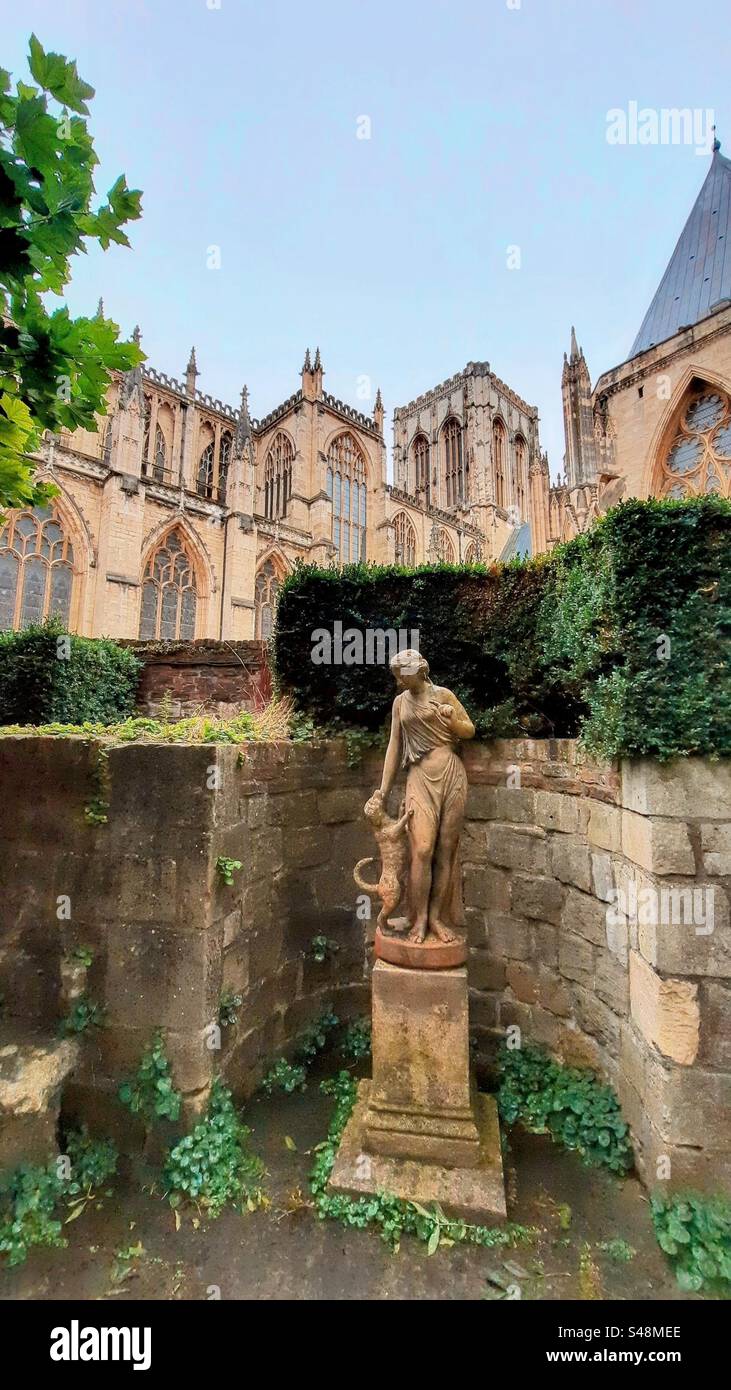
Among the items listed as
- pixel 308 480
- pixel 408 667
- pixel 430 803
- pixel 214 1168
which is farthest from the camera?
pixel 308 480

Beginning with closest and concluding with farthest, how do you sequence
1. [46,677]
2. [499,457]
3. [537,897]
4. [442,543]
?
[537,897] → [46,677] → [442,543] → [499,457]

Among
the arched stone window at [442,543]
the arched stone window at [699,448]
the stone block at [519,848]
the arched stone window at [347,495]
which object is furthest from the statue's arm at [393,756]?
the arched stone window at [442,543]

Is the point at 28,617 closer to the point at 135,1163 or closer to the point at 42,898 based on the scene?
the point at 42,898

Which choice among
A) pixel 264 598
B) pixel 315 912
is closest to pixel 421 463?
pixel 264 598

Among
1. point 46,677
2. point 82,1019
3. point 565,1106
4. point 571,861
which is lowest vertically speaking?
point 565,1106

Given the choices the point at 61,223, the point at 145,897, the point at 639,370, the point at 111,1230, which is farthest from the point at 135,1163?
the point at 639,370

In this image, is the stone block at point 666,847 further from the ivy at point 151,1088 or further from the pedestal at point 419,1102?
the ivy at point 151,1088

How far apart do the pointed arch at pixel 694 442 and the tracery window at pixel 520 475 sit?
34178 mm

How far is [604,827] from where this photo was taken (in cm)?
380

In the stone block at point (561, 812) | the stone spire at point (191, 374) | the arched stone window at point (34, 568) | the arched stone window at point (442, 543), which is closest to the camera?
the stone block at point (561, 812)

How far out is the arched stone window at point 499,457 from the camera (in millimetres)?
41125

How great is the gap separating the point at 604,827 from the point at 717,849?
0.81m

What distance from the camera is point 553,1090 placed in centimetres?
392

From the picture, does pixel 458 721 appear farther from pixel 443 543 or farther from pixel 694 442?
pixel 443 543
